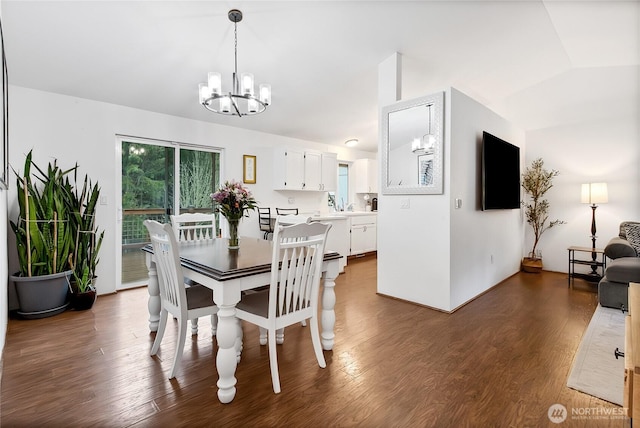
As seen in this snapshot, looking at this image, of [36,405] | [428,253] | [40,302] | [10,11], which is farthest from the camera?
[428,253]

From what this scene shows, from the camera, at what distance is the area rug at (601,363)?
189 centimetres

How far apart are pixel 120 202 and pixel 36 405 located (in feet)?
8.78

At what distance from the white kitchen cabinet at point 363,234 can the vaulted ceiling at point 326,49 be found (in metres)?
2.46

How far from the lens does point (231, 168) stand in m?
4.90

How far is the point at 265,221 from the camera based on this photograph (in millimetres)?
5207

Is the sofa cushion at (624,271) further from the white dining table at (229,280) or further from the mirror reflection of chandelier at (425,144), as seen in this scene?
the white dining table at (229,280)

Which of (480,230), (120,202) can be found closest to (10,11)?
(120,202)

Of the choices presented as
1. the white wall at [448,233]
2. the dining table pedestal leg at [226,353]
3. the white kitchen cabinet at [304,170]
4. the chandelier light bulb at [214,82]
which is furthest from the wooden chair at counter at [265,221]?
the dining table pedestal leg at [226,353]

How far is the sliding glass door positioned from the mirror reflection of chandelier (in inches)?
120

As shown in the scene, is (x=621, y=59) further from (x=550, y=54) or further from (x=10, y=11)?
(x=10, y=11)

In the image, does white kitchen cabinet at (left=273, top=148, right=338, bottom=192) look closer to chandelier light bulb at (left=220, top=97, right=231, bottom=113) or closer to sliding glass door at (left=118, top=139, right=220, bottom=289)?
sliding glass door at (left=118, top=139, right=220, bottom=289)

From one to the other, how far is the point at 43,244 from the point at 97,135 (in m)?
1.39

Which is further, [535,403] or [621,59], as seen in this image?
[621,59]

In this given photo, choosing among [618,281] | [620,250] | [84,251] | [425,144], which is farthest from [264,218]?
[620,250]
